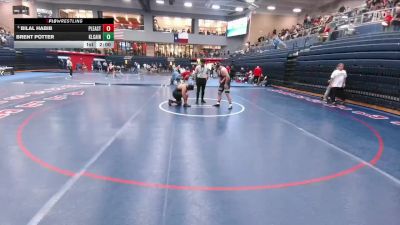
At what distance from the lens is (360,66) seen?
10961 millimetres

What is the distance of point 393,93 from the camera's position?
30.9ft

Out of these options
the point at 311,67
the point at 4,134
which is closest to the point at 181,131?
the point at 4,134

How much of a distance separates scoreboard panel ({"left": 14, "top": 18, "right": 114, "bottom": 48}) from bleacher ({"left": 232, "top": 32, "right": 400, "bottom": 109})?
10.2m

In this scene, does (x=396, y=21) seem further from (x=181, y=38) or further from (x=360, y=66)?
(x=181, y=38)

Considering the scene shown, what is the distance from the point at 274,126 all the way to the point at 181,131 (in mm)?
2392

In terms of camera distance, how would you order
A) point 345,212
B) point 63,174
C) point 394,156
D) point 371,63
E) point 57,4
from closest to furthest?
point 345,212 < point 63,174 < point 394,156 < point 371,63 < point 57,4

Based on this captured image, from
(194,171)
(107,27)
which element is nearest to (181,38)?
(107,27)

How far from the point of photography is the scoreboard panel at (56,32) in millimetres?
9562

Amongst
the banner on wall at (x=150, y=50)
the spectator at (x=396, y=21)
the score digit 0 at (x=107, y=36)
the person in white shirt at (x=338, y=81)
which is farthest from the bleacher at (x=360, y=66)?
the banner on wall at (x=150, y=50)

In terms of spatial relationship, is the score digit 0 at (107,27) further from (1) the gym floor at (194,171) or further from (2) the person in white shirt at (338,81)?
(2) the person in white shirt at (338,81)

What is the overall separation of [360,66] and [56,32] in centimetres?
1171

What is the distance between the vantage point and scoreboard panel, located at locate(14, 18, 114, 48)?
9.56 meters

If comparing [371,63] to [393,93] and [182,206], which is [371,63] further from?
[182,206]

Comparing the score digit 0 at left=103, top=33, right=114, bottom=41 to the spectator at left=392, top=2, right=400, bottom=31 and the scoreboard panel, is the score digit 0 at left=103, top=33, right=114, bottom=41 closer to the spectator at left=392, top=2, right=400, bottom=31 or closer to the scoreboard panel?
the scoreboard panel
